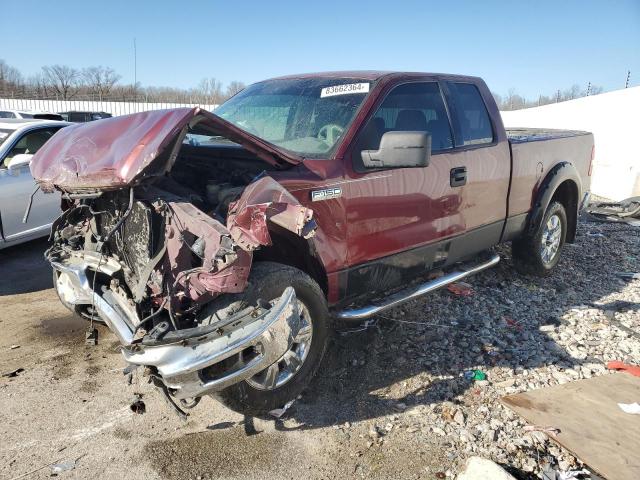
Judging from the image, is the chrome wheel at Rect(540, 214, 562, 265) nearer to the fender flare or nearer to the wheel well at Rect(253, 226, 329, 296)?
the fender flare

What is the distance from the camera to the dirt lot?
265 cm

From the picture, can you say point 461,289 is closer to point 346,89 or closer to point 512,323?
point 512,323

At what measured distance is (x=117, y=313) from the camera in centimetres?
271

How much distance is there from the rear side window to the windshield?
1083 millimetres

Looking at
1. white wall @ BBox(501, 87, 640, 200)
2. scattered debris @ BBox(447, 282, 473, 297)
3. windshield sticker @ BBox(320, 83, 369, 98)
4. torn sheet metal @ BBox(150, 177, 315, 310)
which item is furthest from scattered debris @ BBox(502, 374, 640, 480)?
white wall @ BBox(501, 87, 640, 200)

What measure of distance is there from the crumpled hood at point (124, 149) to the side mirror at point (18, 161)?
2.71 m

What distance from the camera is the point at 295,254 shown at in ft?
10.5

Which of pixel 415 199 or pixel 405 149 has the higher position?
pixel 405 149

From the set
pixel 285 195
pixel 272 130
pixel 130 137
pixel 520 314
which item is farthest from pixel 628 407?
pixel 130 137

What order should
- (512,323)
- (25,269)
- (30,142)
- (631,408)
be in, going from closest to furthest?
(631,408) → (512,323) → (25,269) → (30,142)

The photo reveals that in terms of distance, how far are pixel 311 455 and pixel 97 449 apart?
1.16m

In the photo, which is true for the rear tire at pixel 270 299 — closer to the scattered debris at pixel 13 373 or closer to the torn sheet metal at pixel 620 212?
the scattered debris at pixel 13 373

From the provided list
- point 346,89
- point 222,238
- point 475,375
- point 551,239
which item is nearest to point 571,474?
point 475,375

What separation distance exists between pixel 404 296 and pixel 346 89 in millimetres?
1563
